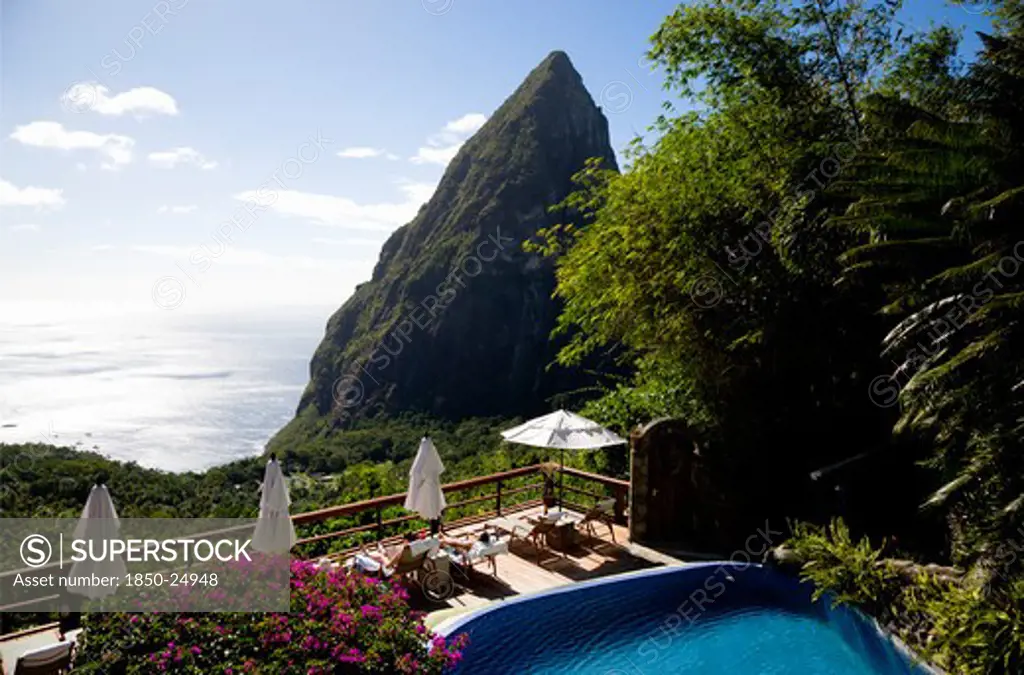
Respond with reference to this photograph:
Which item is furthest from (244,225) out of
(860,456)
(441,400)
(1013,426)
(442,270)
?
(442,270)

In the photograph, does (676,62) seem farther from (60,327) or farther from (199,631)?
(60,327)

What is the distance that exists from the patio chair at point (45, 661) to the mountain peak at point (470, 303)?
52.9 meters

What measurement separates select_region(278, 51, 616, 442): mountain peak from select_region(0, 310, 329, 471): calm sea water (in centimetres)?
1131

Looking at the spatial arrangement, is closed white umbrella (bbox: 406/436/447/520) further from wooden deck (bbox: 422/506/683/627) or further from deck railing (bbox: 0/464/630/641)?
wooden deck (bbox: 422/506/683/627)

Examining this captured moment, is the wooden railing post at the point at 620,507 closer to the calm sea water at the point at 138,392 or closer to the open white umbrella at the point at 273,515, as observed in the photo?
the open white umbrella at the point at 273,515

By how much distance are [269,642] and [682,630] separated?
5004 mm

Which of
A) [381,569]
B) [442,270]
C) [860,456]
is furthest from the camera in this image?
[442,270]

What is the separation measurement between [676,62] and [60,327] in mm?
111995

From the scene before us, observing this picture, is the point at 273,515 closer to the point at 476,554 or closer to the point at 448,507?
the point at 476,554

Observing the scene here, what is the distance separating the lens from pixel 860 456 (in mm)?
8867

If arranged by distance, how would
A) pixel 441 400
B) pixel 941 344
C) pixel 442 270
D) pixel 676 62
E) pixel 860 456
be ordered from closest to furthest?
pixel 941 344 < pixel 860 456 < pixel 676 62 < pixel 441 400 < pixel 442 270

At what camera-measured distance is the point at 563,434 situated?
32.1 feet

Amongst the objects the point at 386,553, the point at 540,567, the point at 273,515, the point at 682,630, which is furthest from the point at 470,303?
the point at 682,630

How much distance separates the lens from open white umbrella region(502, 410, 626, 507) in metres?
9.62
